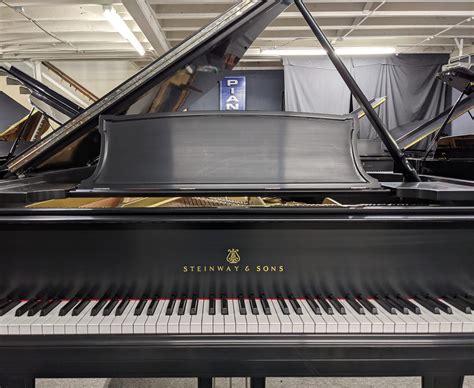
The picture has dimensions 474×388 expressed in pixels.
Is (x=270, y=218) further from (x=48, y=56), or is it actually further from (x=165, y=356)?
(x=48, y=56)

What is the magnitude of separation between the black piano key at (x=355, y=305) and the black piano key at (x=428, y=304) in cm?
27

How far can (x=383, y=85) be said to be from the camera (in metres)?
10.8

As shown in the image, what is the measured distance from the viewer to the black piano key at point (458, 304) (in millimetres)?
1490

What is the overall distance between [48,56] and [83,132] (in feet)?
34.1

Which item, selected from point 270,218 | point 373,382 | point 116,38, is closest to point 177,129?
point 270,218

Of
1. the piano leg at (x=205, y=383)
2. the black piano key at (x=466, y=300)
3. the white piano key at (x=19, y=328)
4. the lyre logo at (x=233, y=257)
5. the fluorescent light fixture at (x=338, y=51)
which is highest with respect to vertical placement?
the fluorescent light fixture at (x=338, y=51)

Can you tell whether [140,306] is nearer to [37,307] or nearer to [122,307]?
[122,307]

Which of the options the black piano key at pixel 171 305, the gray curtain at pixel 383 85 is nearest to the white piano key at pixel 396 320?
the black piano key at pixel 171 305

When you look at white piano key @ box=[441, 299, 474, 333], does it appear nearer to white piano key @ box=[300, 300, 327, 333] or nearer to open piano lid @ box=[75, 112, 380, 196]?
white piano key @ box=[300, 300, 327, 333]

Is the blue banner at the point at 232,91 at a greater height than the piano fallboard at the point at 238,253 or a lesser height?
greater

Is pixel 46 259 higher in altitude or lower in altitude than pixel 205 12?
lower

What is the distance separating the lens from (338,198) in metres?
2.10

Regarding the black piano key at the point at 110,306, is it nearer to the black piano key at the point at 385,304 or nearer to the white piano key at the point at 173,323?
the white piano key at the point at 173,323

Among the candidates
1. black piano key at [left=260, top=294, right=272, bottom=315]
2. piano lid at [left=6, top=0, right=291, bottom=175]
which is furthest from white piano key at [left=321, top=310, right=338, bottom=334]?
piano lid at [left=6, top=0, right=291, bottom=175]
